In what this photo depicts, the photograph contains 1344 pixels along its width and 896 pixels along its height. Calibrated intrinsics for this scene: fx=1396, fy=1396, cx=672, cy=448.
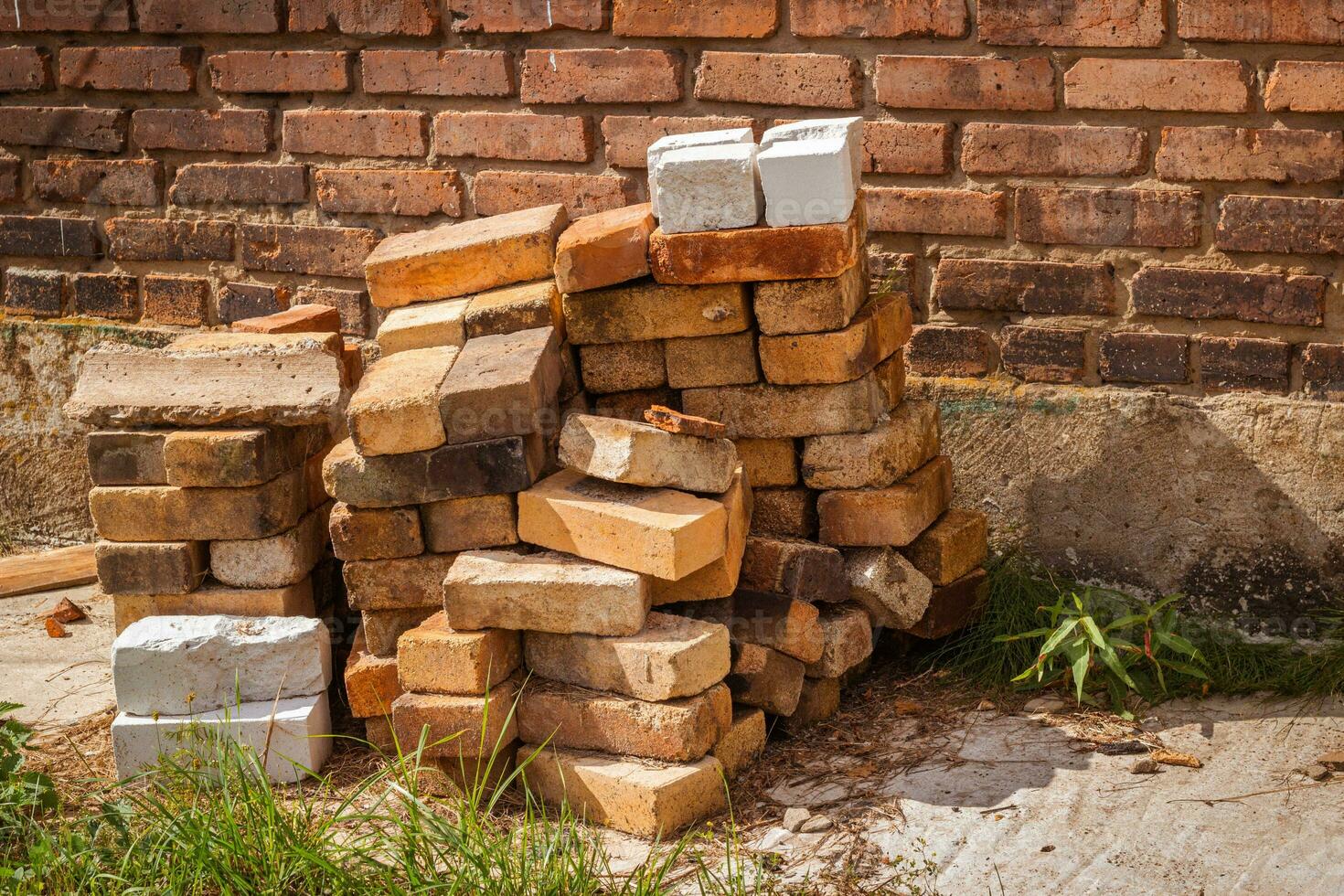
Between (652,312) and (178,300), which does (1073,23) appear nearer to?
(652,312)

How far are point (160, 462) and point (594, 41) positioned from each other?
1712 millimetres

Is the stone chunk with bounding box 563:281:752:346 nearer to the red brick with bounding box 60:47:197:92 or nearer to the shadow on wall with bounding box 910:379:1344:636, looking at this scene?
the shadow on wall with bounding box 910:379:1344:636

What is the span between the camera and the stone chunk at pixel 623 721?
3.01 meters

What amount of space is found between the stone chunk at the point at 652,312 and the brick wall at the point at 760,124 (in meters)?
0.76

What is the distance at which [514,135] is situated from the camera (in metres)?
4.20

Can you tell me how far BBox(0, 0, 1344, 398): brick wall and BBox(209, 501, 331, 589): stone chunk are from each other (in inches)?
45.6

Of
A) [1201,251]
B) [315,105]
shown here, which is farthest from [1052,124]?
[315,105]

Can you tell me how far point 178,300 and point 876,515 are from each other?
8.50 feet

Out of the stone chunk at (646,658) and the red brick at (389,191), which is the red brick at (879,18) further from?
the stone chunk at (646,658)

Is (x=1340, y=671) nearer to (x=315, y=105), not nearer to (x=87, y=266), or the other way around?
(x=315, y=105)

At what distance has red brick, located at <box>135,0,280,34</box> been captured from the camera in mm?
4383

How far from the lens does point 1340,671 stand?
3465mm

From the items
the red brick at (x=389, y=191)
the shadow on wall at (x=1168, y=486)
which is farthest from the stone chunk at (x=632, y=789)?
the red brick at (x=389, y=191)

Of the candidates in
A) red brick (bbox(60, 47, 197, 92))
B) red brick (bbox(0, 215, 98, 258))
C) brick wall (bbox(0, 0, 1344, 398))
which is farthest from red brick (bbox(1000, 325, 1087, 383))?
red brick (bbox(0, 215, 98, 258))
